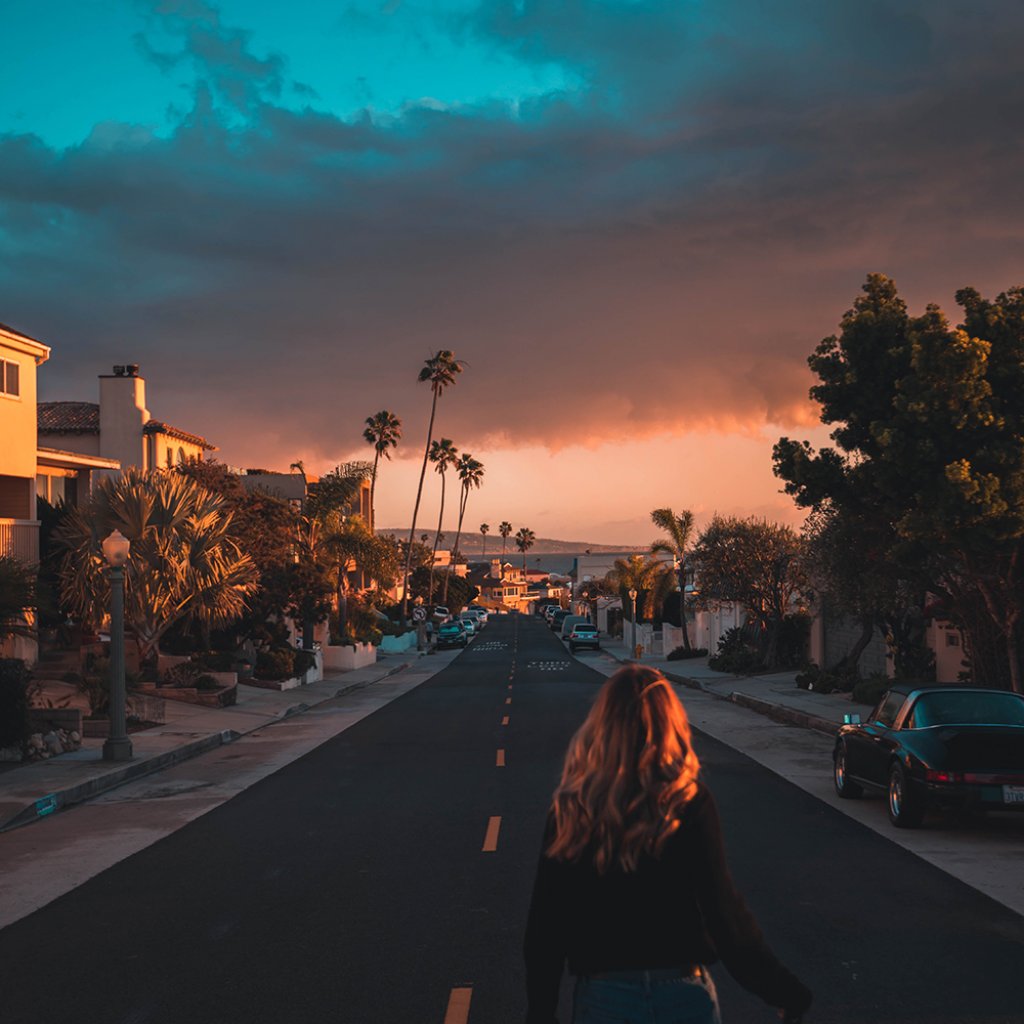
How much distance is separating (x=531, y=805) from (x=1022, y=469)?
11.1 metres

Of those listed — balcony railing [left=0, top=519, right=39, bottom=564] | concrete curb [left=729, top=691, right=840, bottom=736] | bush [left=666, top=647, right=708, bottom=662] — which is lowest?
bush [left=666, top=647, right=708, bottom=662]

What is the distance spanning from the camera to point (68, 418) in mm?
49125

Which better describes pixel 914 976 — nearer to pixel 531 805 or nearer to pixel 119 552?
pixel 531 805

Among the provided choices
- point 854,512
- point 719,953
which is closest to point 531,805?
point 719,953

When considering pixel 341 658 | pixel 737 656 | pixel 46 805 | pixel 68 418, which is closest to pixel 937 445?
pixel 46 805

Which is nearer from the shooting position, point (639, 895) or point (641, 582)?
point (639, 895)

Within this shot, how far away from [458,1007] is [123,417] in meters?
43.1

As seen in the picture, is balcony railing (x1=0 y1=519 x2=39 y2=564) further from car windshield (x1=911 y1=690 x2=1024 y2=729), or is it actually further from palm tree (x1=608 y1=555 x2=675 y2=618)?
palm tree (x1=608 y1=555 x2=675 y2=618)

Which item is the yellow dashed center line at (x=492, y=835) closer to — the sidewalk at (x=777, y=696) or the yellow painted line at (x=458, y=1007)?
the yellow painted line at (x=458, y=1007)

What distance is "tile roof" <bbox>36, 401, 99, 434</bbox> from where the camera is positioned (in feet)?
156

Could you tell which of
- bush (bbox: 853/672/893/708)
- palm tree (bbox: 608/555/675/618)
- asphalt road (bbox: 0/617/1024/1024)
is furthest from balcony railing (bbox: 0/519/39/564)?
palm tree (bbox: 608/555/675/618)

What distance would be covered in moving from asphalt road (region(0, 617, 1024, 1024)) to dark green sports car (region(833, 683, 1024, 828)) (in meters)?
0.67

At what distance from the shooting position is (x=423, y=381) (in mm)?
78562

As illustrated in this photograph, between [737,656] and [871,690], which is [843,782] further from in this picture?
[737,656]
